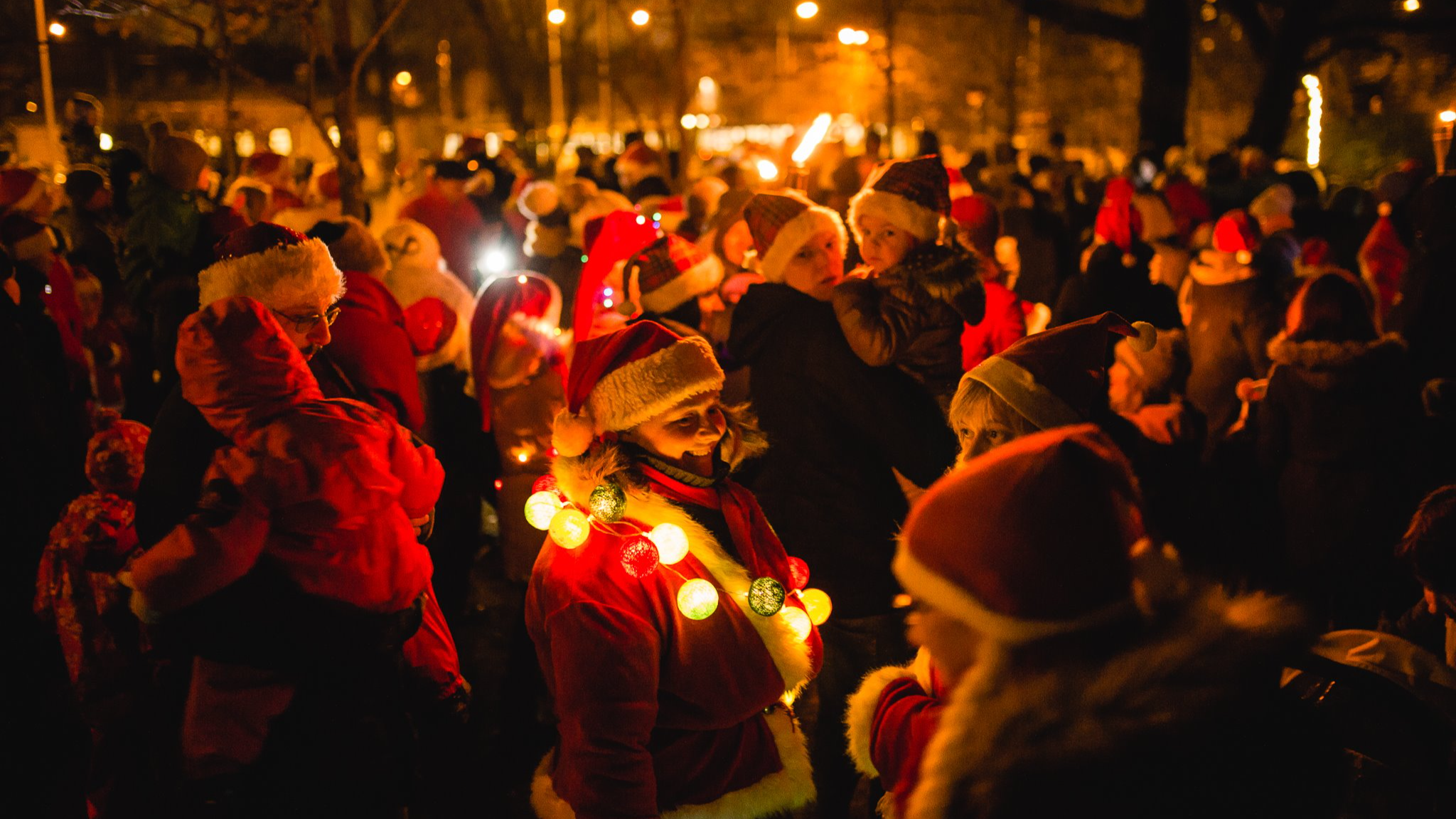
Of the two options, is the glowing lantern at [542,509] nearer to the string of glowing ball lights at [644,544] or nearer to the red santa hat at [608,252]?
the string of glowing ball lights at [644,544]

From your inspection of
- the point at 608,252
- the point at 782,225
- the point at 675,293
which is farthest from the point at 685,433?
the point at 608,252

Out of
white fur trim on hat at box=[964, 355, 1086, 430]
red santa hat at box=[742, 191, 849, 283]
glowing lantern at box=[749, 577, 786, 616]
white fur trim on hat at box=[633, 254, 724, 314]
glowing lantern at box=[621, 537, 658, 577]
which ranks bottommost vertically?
glowing lantern at box=[749, 577, 786, 616]

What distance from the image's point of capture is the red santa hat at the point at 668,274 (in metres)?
4.81

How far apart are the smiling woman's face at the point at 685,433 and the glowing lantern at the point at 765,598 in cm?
32

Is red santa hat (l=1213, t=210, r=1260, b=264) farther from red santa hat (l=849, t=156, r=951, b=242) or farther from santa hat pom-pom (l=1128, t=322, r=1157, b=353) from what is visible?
santa hat pom-pom (l=1128, t=322, r=1157, b=353)

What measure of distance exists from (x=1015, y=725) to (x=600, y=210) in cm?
666

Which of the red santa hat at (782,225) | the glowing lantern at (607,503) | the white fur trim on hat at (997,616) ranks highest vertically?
the red santa hat at (782,225)

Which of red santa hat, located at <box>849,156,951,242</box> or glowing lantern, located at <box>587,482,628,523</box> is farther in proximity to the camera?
red santa hat, located at <box>849,156,951,242</box>

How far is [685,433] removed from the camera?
263 cm

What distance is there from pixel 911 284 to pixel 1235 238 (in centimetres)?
410

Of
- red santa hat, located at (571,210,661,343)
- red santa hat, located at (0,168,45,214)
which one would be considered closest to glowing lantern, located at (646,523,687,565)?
red santa hat, located at (571,210,661,343)

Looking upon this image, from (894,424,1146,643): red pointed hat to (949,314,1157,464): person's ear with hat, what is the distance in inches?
36.4

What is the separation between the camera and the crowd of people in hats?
1.49 metres

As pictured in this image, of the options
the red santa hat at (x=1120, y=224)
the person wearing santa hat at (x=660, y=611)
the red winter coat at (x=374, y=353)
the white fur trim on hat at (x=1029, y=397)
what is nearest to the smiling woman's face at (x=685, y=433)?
the person wearing santa hat at (x=660, y=611)
